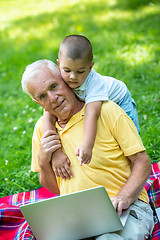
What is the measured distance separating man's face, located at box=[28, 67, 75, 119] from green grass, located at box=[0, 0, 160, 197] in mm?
1429

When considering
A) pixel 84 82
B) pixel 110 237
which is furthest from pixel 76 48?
pixel 110 237

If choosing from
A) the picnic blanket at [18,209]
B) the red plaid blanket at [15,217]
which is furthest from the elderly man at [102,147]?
the red plaid blanket at [15,217]

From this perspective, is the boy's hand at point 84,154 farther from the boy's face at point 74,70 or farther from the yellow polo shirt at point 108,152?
the boy's face at point 74,70

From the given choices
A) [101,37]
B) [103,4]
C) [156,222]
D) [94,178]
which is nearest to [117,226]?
[94,178]

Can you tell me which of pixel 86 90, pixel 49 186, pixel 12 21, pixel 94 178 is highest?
pixel 86 90

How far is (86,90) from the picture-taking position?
2.68 m

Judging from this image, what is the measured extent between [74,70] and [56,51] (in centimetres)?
431

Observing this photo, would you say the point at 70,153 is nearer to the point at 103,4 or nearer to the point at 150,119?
the point at 150,119

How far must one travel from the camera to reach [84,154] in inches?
93.6

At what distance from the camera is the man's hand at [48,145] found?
264 centimetres

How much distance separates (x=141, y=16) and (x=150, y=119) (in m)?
3.66

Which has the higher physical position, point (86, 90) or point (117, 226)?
point (86, 90)

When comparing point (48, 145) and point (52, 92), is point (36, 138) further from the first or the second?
point (52, 92)

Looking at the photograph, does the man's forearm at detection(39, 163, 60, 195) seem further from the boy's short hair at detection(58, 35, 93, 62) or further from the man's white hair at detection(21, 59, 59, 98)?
the boy's short hair at detection(58, 35, 93, 62)
